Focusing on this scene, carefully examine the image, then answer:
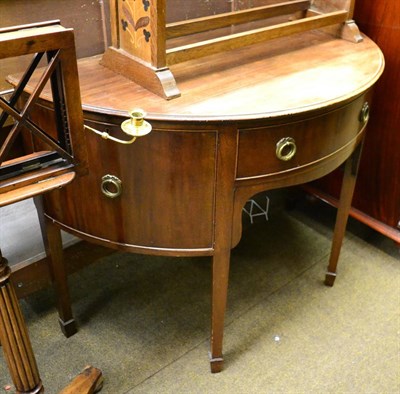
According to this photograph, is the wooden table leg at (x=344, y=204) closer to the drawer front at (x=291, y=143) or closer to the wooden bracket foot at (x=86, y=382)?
the drawer front at (x=291, y=143)

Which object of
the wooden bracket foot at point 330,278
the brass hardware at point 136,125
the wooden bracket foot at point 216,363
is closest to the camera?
the brass hardware at point 136,125

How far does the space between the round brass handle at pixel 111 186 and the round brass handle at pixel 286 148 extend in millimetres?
306

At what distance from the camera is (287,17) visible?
144cm

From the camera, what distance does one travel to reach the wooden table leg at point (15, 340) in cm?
85

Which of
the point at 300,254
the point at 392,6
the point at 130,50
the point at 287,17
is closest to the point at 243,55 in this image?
the point at 130,50

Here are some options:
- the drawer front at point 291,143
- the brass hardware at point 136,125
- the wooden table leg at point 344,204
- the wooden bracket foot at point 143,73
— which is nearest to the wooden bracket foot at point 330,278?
the wooden table leg at point 344,204

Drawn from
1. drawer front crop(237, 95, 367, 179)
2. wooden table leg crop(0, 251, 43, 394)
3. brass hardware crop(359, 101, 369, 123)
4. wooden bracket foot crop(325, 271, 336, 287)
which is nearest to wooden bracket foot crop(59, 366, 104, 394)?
wooden table leg crop(0, 251, 43, 394)

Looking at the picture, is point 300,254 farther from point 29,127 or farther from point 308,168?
point 29,127

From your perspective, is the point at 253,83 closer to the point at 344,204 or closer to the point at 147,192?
the point at 147,192

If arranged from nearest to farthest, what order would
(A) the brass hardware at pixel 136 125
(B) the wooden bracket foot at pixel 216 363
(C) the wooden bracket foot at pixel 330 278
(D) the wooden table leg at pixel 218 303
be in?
(A) the brass hardware at pixel 136 125 → (D) the wooden table leg at pixel 218 303 → (B) the wooden bracket foot at pixel 216 363 → (C) the wooden bracket foot at pixel 330 278

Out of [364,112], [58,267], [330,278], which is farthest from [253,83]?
[330,278]

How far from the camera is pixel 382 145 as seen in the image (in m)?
1.50

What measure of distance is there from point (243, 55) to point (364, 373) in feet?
2.76

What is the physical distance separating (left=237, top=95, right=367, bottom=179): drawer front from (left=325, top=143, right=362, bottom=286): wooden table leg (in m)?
0.25
